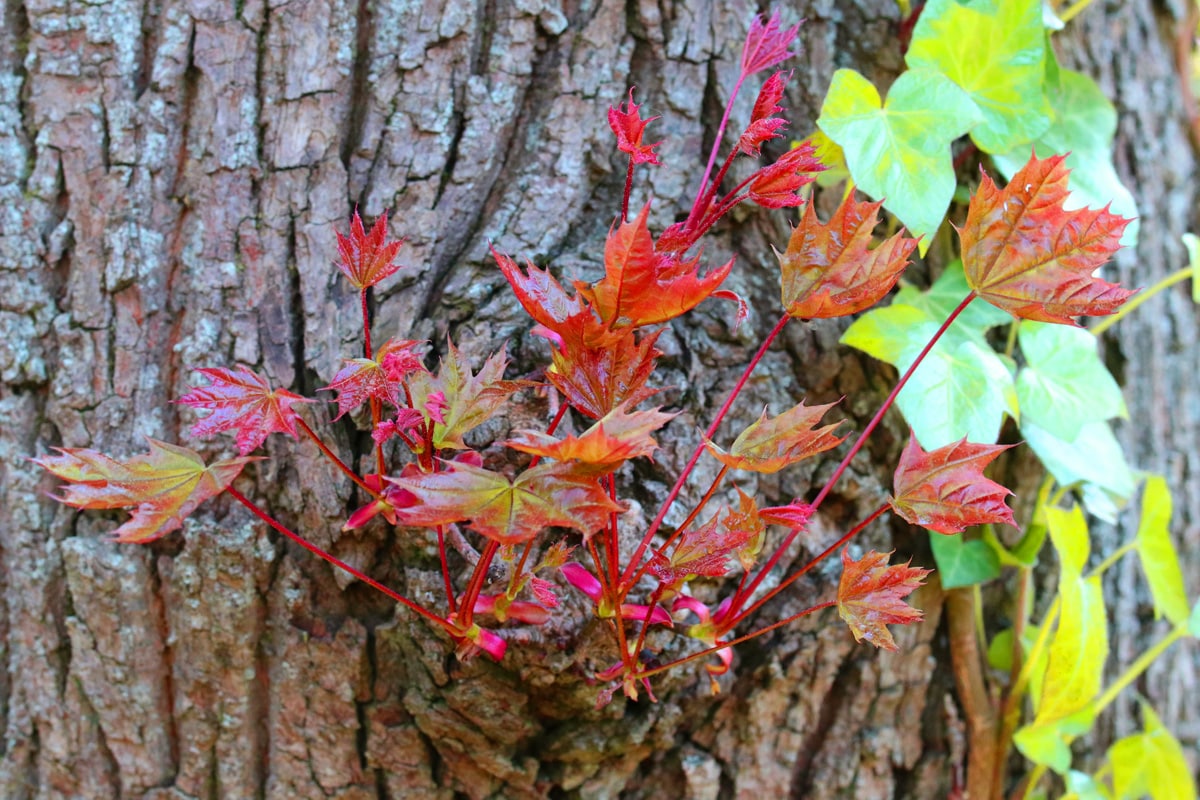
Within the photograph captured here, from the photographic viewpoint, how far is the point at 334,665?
0.94m

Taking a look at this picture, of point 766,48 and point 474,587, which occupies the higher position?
point 766,48

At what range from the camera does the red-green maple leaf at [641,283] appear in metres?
0.58

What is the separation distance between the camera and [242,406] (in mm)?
687

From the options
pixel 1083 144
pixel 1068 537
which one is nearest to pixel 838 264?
pixel 1068 537

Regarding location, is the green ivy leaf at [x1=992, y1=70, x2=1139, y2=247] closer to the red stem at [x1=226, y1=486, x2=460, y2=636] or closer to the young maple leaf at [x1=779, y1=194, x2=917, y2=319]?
the young maple leaf at [x1=779, y1=194, x2=917, y2=319]

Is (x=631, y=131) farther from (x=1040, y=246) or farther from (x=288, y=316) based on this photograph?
A: (x=288, y=316)

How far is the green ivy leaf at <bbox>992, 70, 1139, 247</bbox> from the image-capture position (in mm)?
1082

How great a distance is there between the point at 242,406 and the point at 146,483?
107 mm

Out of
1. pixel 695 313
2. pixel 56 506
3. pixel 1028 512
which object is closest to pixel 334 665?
pixel 56 506

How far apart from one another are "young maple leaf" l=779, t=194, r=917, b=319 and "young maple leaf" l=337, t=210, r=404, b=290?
12.9 inches

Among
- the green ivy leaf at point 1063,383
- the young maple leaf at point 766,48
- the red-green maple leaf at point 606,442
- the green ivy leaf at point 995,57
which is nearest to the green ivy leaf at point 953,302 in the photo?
the green ivy leaf at point 1063,383

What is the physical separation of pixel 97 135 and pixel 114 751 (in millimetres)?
699

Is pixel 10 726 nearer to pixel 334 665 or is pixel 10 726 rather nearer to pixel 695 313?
pixel 334 665

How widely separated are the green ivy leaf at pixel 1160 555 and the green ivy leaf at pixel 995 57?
0.57 metres
